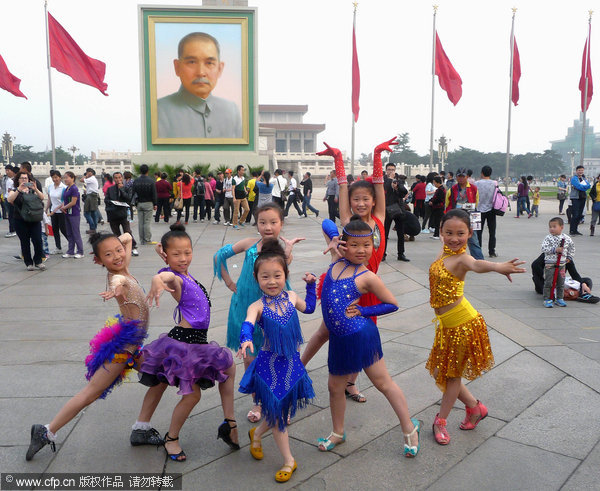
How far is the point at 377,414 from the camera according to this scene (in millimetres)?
3371

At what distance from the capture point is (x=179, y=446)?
2.84 meters

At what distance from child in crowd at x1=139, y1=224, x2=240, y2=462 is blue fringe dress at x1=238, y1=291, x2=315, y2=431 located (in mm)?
203

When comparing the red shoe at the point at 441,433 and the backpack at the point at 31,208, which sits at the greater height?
the backpack at the point at 31,208

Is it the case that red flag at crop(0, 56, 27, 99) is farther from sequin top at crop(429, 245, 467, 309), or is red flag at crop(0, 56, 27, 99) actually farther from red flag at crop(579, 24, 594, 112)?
red flag at crop(579, 24, 594, 112)

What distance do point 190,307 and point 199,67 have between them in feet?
86.8

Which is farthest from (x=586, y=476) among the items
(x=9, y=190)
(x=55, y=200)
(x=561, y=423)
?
(x=9, y=190)

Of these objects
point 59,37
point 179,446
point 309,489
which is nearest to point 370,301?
point 309,489

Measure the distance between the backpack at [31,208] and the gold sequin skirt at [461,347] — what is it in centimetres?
688

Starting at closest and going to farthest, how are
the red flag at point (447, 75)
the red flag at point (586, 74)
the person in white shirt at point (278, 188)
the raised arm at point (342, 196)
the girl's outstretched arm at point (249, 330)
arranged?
the girl's outstretched arm at point (249, 330) → the raised arm at point (342, 196) → the person in white shirt at point (278, 188) → the red flag at point (447, 75) → the red flag at point (586, 74)

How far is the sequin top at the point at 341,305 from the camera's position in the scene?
2828mm

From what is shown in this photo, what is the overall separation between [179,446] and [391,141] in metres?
2.57

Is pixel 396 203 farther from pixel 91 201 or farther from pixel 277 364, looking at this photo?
pixel 277 364

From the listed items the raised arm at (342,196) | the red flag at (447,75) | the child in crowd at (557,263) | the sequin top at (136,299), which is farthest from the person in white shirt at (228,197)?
the sequin top at (136,299)

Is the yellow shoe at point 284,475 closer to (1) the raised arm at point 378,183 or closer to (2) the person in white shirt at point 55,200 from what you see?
(1) the raised arm at point 378,183
